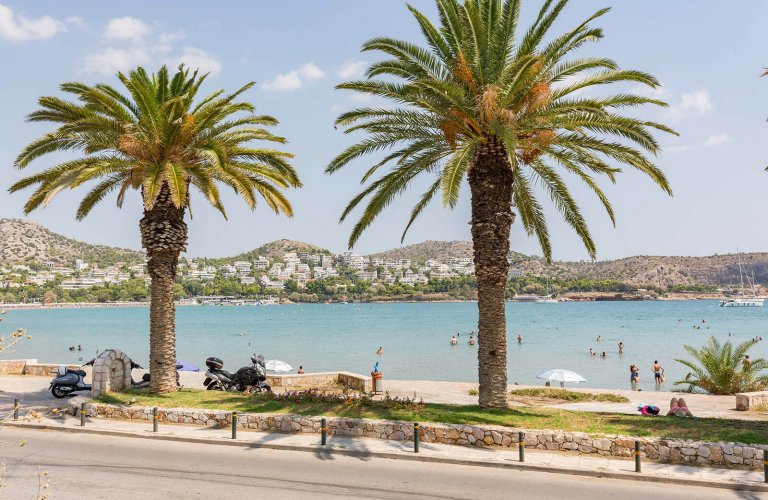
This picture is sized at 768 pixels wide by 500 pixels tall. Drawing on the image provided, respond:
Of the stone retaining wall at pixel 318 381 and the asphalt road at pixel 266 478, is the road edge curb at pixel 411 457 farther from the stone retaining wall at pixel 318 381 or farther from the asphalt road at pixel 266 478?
the stone retaining wall at pixel 318 381

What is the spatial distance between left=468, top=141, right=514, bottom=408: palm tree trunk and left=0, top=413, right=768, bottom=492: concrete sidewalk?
9.48 ft

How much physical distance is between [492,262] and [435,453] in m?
5.79

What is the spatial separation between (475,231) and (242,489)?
32.1ft

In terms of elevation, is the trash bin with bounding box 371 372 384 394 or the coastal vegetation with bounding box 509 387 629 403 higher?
the trash bin with bounding box 371 372 384 394

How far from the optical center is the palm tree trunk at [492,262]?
57.5 feet

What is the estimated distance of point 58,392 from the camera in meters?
23.0

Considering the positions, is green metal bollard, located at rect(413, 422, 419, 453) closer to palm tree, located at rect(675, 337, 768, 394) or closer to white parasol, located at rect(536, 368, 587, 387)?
palm tree, located at rect(675, 337, 768, 394)

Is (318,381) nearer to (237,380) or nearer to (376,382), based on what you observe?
(376,382)

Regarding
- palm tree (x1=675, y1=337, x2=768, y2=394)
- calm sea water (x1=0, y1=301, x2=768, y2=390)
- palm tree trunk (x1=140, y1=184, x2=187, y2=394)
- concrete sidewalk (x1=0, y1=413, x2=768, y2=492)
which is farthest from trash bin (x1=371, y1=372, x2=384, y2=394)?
calm sea water (x1=0, y1=301, x2=768, y2=390)

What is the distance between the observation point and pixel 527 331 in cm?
10631

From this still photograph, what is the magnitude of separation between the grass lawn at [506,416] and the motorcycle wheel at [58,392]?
3.72 m

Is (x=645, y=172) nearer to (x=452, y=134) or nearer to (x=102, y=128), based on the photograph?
(x=452, y=134)

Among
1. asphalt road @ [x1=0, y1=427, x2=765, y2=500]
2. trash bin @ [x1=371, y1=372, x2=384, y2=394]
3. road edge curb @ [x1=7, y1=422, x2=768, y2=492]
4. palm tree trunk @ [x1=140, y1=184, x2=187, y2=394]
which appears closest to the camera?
asphalt road @ [x1=0, y1=427, x2=765, y2=500]

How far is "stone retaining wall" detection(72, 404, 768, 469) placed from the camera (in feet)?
44.7
